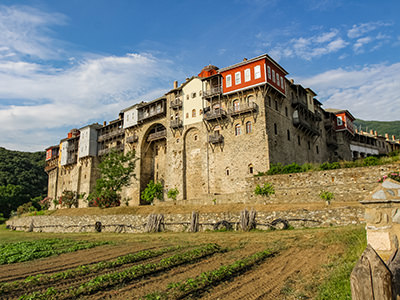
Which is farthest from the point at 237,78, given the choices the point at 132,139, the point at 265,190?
the point at 132,139

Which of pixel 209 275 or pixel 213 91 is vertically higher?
pixel 213 91

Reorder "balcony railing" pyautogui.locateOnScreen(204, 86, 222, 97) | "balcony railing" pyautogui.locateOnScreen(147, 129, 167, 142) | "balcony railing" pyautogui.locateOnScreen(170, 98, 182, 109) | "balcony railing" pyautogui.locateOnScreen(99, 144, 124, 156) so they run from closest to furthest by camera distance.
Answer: "balcony railing" pyautogui.locateOnScreen(204, 86, 222, 97), "balcony railing" pyautogui.locateOnScreen(170, 98, 182, 109), "balcony railing" pyautogui.locateOnScreen(147, 129, 167, 142), "balcony railing" pyautogui.locateOnScreen(99, 144, 124, 156)

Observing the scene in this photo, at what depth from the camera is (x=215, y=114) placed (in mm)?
32688

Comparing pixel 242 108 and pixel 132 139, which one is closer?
pixel 242 108

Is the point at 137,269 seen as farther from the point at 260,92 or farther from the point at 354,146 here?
the point at 354,146

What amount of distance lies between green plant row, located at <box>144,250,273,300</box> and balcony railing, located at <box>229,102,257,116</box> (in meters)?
23.0

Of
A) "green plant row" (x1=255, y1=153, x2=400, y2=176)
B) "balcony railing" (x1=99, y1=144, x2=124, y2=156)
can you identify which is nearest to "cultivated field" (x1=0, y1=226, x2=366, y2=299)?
"green plant row" (x1=255, y1=153, x2=400, y2=176)

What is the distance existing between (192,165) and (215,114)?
6972 mm

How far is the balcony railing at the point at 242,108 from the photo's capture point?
30.3 meters

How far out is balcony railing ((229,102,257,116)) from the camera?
30337mm

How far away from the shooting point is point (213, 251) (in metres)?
11.0

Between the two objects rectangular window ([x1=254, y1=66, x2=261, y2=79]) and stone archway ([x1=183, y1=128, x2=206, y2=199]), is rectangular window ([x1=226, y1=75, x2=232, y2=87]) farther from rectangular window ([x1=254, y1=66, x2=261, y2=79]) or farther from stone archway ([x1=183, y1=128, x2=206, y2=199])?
stone archway ([x1=183, y1=128, x2=206, y2=199])

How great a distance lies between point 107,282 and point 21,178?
73700 mm

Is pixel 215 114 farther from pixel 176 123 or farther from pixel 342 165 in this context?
pixel 342 165
